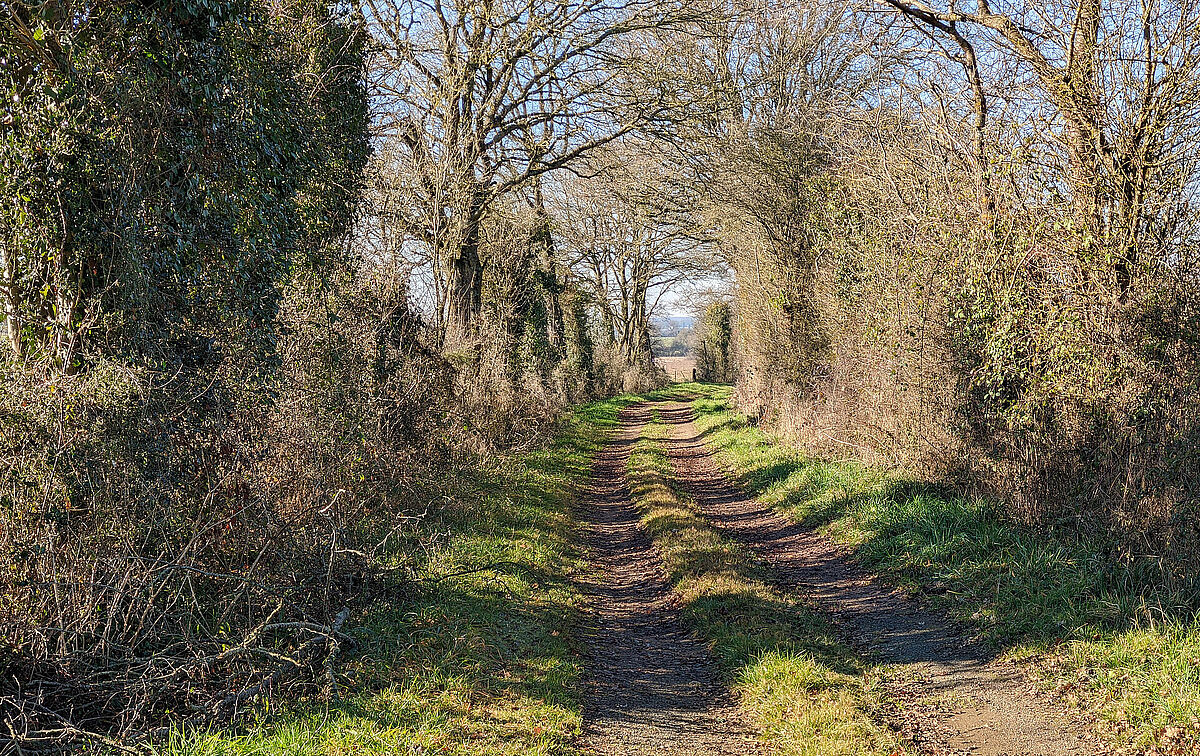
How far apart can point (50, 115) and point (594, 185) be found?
58.0ft

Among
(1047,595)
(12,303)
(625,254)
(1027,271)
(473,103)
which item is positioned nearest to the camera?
(12,303)

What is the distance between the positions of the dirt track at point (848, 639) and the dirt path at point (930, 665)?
0.04 ft

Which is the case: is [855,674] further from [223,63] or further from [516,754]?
[223,63]

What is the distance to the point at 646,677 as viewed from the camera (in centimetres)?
599

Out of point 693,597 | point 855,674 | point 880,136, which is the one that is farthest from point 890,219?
point 855,674

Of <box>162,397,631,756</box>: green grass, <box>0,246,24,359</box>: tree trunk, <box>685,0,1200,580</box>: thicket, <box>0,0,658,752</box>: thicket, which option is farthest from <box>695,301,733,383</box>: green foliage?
<box>0,246,24,359</box>: tree trunk

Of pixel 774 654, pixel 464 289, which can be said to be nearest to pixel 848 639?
pixel 774 654

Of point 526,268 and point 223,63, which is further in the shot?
point 526,268

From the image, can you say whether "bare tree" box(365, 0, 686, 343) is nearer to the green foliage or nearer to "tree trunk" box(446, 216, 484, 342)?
"tree trunk" box(446, 216, 484, 342)

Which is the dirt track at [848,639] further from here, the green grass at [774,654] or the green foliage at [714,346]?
the green foliage at [714,346]

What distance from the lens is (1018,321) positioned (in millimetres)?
8320

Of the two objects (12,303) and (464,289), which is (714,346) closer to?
(464,289)

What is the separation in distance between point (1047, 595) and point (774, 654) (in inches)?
98.7

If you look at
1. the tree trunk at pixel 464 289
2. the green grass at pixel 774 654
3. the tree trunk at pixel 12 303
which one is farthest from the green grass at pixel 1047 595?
the tree trunk at pixel 12 303
